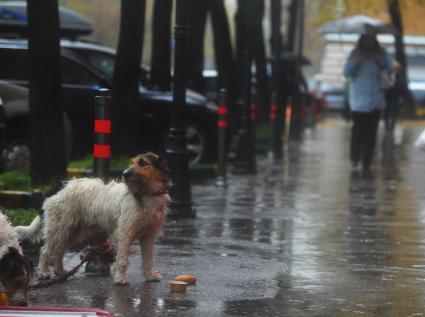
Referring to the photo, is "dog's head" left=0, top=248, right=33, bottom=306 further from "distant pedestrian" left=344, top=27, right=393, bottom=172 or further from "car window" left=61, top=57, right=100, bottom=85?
"distant pedestrian" left=344, top=27, right=393, bottom=172

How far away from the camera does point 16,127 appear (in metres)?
16.6

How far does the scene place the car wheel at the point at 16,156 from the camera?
16172 mm

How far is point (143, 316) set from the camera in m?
7.67

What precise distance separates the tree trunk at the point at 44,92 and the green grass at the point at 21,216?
1545 millimetres

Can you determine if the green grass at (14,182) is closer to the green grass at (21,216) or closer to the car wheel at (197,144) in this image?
the green grass at (21,216)

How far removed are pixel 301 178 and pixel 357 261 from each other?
9252 mm

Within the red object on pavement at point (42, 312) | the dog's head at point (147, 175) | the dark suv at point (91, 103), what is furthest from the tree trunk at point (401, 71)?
the red object on pavement at point (42, 312)

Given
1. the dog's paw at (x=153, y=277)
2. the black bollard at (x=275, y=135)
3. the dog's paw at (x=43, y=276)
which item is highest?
the dog's paw at (x=153, y=277)

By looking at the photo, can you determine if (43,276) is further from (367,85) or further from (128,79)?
(367,85)

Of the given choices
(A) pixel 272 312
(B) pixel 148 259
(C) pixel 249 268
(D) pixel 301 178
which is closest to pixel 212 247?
(C) pixel 249 268

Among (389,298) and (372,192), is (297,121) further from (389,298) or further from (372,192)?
(389,298)

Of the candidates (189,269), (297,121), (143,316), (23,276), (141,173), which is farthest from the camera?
(297,121)

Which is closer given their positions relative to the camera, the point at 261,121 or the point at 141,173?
the point at 141,173

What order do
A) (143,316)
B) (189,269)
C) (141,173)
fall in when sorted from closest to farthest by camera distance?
(143,316)
(141,173)
(189,269)
